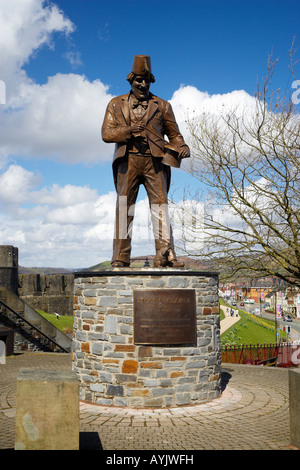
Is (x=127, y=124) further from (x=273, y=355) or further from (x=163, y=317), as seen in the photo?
A: (x=273, y=355)

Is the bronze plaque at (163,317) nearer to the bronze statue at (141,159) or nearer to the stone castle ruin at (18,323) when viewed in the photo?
the bronze statue at (141,159)

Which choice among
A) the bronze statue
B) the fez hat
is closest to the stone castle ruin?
the bronze statue

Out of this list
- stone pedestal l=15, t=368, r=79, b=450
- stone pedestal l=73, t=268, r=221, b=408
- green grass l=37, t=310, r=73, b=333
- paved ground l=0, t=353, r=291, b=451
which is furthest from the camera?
green grass l=37, t=310, r=73, b=333

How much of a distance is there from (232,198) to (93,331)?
8.22m

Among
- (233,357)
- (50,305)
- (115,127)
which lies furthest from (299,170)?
(50,305)

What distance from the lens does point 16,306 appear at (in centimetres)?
1343

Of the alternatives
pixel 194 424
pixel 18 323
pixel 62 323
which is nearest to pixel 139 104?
pixel 194 424

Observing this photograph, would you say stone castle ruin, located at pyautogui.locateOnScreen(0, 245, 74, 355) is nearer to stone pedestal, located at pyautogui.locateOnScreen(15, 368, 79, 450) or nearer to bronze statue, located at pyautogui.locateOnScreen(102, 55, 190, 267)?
bronze statue, located at pyautogui.locateOnScreen(102, 55, 190, 267)

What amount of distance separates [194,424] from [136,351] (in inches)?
53.4

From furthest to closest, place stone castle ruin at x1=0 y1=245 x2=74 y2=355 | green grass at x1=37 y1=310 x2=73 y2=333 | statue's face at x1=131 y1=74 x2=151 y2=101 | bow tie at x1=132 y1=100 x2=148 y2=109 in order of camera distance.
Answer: green grass at x1=37 y1=310 x2=73 y2=333 < stone castle ruin at x1=0 y1=245 x2=74 y2=355 < bow tie at x1=132 y1=100 x2=148 y2=109 < statue's face at x1=131 y1=74 x2=151 y2=101

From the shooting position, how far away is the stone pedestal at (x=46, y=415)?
12.5 feet

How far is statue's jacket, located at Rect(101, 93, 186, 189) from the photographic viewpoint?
22.7 ft

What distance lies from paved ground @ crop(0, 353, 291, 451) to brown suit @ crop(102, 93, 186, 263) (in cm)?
264

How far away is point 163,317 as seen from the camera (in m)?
6.32
